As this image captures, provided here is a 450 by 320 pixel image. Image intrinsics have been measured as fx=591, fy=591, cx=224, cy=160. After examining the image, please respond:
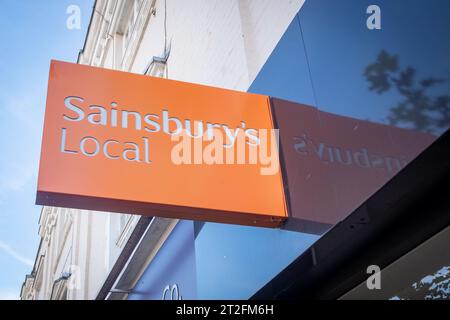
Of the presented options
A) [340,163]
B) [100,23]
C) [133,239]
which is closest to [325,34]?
[340,163]

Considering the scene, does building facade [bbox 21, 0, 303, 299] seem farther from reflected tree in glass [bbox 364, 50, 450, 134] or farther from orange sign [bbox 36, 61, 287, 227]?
reflected tree in glass [bbox 364, 50, 450, 134]

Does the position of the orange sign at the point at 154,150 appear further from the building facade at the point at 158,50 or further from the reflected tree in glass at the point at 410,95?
the building facade at the point at 158,50

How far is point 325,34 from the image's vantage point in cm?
344

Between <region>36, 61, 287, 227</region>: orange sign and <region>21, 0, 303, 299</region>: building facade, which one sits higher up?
<region>21, 0, 303, 299</region>: building facade

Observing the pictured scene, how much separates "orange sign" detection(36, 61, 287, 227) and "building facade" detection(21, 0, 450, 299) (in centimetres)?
30

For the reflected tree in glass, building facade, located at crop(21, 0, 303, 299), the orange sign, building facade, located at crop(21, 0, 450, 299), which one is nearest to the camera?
the reflected tree in glass

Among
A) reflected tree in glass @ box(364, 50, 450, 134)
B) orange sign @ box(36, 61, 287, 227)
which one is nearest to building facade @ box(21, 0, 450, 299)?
reflected tree in glass @ box(364, 50, 450, 134)

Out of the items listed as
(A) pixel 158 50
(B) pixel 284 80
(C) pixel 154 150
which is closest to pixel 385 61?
(B) pixel 284 80

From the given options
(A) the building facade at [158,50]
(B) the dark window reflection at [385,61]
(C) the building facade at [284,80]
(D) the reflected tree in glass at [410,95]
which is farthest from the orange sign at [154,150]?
(A) the building facade at [158,50]

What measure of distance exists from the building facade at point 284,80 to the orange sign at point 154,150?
299 mm

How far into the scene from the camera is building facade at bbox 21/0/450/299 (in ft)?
8.64

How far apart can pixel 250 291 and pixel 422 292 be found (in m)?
1.23

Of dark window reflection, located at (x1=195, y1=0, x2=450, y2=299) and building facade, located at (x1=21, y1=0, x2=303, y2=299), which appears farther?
building facade, located at (x1=21, y1=0, x2=303, y2=299)

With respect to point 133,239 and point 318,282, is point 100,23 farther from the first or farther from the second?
point 318,282
